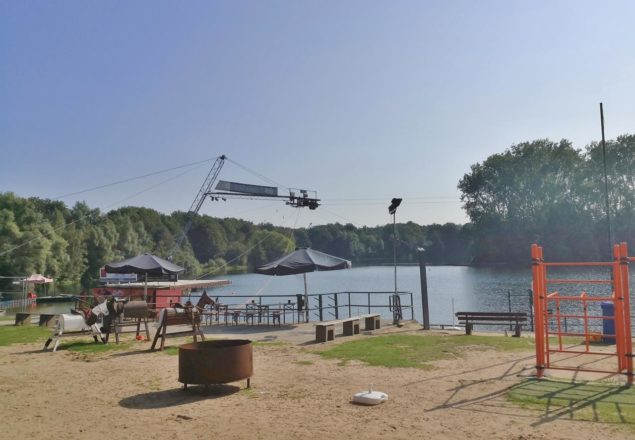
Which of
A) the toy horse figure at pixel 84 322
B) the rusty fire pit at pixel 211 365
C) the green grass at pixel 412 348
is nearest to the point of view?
the rusty fire pit at pixel 211 365

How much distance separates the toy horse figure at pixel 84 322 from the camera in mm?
12398

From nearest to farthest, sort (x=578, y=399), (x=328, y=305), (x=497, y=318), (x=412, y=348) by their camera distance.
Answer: (x=578, y=399)
(x=412, y=348)
(x=497, y=318)
(x=328, y=305)

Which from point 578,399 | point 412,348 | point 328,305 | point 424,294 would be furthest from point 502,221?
point 578,399

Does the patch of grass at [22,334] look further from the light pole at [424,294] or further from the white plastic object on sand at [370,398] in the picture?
the light pole at [424,294]

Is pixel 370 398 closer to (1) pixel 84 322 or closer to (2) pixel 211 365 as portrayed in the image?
(2) pixel 211 365

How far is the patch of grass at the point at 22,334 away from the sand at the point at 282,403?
357 cm

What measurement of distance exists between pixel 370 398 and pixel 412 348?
4.70 metres

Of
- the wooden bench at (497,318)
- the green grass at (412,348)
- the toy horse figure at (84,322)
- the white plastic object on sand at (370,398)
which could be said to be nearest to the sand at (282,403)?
the white plastic object on sand at (370,398)

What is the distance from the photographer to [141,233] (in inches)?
3634

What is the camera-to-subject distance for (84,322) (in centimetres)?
1304

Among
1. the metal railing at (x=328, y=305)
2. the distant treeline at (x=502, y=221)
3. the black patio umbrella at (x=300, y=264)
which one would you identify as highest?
the distant treeline at (x=502, y=221)

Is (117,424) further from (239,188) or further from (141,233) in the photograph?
(141,233)

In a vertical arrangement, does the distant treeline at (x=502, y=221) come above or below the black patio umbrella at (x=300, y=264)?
above

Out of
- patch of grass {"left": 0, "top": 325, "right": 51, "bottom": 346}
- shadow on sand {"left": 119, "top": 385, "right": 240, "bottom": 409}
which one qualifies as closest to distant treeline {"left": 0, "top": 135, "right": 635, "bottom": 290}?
patch of grass {"left": 0, "top": 325, "right": 51, "bottom": 346}
